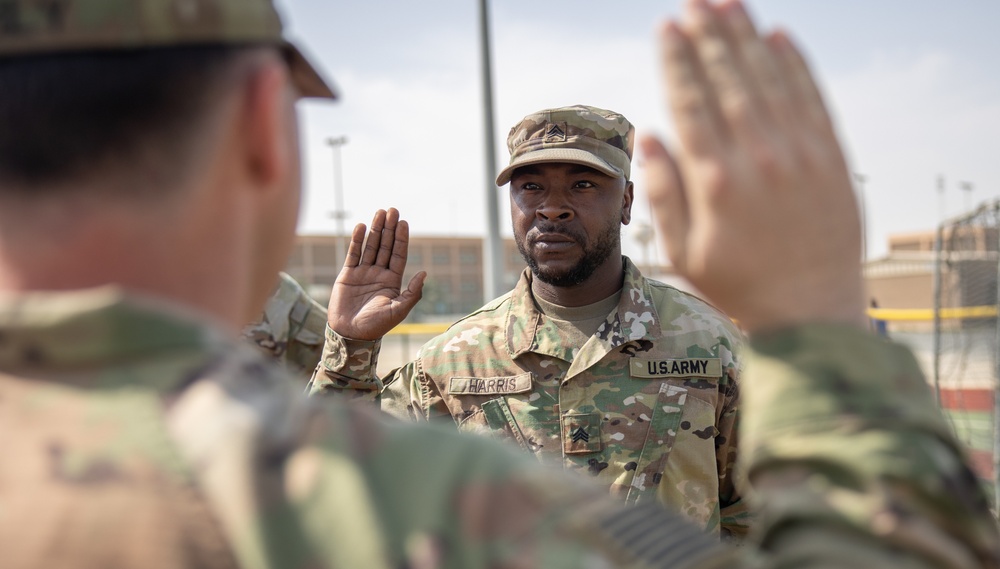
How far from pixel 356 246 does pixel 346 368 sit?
1.45ft

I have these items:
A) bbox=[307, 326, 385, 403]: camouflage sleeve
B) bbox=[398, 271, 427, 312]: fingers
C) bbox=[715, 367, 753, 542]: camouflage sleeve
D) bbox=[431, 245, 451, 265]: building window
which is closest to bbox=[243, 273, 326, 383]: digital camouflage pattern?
bbox=[398, 271, 427, 312]: fingers

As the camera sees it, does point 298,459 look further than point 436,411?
No

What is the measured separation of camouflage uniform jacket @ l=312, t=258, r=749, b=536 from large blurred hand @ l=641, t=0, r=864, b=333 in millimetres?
2149

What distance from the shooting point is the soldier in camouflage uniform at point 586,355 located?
3.27 metres

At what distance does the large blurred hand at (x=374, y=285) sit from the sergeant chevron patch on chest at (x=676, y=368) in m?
1.08

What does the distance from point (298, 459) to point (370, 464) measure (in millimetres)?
78

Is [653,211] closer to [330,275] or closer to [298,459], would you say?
[298,459]

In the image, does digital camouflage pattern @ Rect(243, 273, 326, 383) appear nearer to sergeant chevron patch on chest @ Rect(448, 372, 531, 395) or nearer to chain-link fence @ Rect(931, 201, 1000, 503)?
sergeant chevron patch on chest @ Rect(448, 372, 531, 395)

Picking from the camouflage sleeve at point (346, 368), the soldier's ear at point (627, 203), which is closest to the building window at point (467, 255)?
the soldier's ear at point (627, 203)

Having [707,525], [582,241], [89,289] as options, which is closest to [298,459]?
[89,289]

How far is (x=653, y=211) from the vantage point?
3.46 ft

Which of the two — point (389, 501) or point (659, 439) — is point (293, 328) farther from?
point (389, 501)

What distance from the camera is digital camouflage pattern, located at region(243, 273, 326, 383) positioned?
4551 mm

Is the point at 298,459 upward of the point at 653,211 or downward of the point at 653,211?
downward
